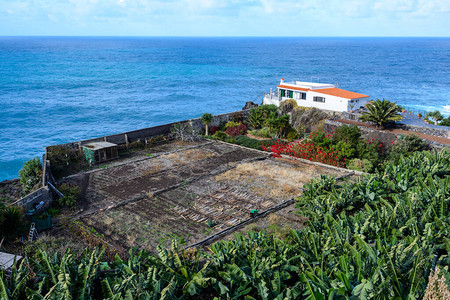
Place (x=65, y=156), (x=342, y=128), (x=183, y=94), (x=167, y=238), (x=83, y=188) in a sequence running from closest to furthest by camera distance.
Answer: (x=167, y=238) → (x=83, y=188) → (x=65, y=156) → (x=342, y=128) → (x=183, y=94)

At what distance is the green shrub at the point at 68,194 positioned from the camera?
50.5ft

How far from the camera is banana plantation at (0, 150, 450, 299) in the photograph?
7.48 m

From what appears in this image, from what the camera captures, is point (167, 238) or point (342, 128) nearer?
point (167, 238)

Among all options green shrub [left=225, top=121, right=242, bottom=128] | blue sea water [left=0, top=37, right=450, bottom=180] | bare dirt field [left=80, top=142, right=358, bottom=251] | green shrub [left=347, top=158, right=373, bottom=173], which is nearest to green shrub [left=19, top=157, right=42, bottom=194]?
bare dirt field [left=80, top=142, right=358, bottom=251]

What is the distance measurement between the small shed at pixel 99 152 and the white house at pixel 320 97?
74.2 ft

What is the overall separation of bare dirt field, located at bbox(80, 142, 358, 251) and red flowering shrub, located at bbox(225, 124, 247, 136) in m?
5.53

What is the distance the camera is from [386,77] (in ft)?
319

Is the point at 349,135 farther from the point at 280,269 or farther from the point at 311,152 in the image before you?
the point at 280,269

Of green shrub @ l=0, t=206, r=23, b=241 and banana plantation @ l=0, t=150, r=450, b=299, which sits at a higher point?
banana plantation @ l=0, t=150, r=450, b=299

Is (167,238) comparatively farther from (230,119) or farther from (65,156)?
(230,119)

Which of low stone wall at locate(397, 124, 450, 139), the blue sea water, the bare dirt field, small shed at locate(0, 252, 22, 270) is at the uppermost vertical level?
small shed at locate(0, 252, 22, 270)

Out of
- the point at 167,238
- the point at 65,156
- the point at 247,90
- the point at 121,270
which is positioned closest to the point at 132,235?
the point at 167,238

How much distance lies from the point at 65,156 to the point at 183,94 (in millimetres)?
59821

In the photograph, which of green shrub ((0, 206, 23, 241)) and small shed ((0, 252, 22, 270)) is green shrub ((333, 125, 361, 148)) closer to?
green shrub ((0, 206, 23, 241))
